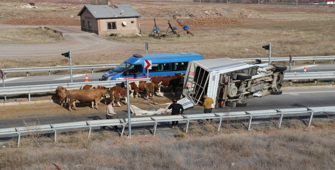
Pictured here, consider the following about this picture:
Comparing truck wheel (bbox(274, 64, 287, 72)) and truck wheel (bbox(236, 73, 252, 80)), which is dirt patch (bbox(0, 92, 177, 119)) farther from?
truck wheel (bbox(274, 64, 287, 72))

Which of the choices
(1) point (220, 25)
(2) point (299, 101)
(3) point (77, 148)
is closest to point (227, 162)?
(3) point (77, 148)

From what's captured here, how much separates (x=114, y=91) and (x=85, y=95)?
142cm

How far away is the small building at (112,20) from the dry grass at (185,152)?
3921 cm

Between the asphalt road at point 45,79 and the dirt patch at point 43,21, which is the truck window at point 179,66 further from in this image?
the dirt patch at point 43,21

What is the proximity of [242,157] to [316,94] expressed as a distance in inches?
437

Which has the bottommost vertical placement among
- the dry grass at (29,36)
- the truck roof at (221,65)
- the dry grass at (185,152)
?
the dry grass at (185,152)

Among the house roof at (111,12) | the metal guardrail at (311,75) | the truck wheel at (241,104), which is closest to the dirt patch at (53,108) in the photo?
the truck wheel at (241,104)

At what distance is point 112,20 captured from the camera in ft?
173

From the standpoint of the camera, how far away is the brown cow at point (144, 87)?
2031cm

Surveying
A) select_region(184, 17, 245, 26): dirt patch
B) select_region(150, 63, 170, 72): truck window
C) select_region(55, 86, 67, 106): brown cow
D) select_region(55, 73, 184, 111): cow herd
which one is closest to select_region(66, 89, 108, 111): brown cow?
select_region(55, 73, 184, 111): cow herd

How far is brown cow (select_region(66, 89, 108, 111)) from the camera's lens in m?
18.3

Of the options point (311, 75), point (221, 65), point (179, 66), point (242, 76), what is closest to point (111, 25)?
point (179, 66)

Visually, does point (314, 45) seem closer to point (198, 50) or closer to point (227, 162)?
point (198, 50)

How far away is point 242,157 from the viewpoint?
12141mm
